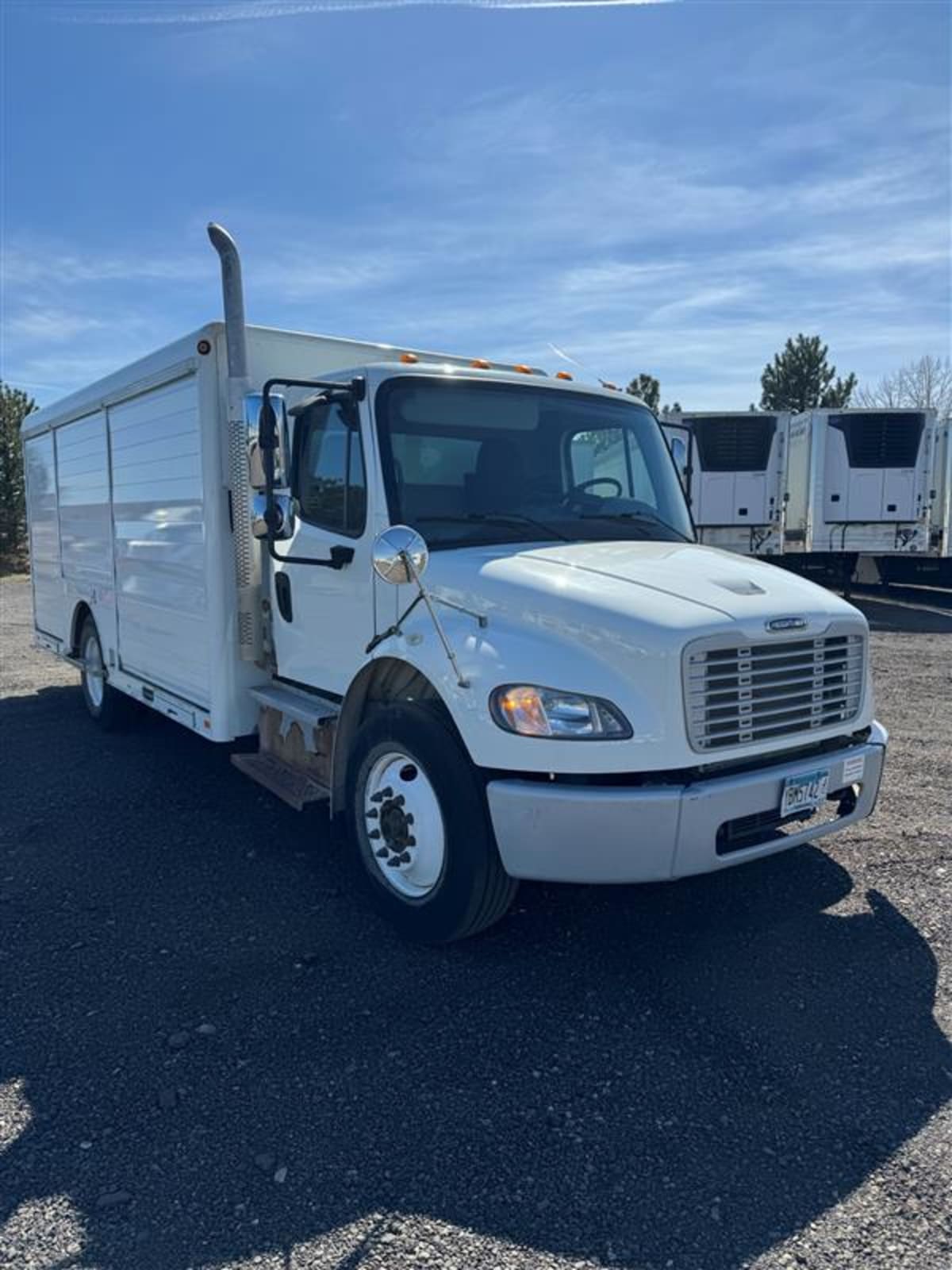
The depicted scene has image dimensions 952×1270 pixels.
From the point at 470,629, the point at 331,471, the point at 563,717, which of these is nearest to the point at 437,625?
the point at 470,629

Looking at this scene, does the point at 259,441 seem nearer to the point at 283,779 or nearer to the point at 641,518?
the point at 283,779

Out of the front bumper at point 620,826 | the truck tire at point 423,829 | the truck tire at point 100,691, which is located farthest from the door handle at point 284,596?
the truck tire at point 100,691

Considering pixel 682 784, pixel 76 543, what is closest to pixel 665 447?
pixel 682 784

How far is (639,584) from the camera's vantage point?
376cm

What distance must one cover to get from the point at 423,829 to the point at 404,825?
0.14m

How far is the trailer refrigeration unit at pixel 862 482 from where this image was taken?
54.6 feet

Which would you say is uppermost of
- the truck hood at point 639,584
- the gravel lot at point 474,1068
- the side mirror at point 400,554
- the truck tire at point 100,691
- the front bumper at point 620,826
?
the side mirror at point 400,554

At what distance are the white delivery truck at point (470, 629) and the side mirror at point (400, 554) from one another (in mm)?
11

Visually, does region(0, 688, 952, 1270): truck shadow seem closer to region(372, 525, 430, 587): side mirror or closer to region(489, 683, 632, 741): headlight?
region(489, 683, 632, 741): headlight

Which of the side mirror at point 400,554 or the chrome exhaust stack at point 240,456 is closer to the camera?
the side mirror at point 400,554

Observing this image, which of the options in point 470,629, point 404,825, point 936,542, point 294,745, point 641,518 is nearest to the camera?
point 470,629

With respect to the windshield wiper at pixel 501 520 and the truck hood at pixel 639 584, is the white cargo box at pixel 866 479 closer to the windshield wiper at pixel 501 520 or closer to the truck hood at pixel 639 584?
the truck hood at pixel 639 584

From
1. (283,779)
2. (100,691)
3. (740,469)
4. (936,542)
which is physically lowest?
(100,691)

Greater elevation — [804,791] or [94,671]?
[804,791]
